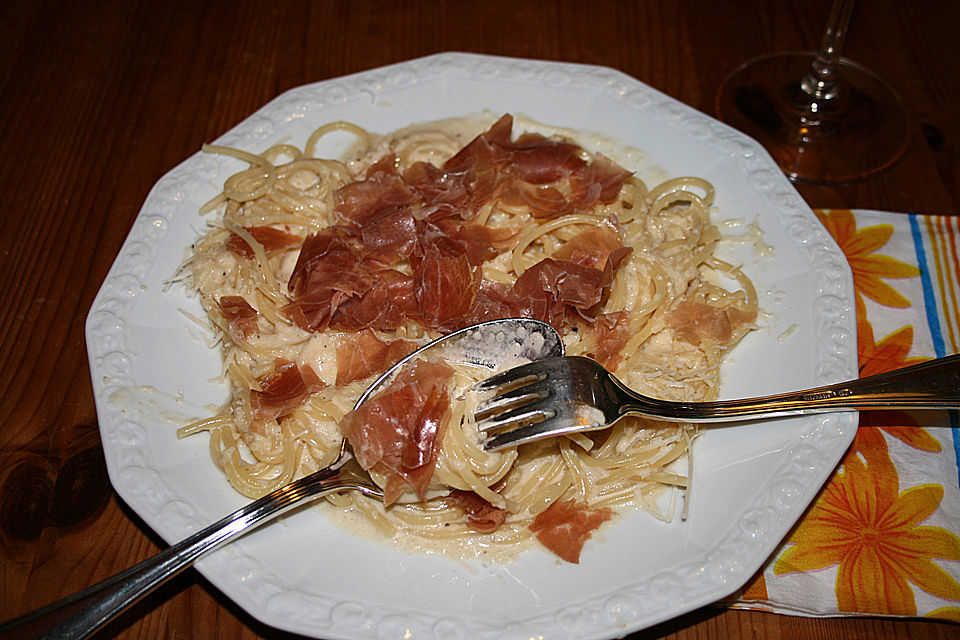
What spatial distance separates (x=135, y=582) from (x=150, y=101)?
3337mm

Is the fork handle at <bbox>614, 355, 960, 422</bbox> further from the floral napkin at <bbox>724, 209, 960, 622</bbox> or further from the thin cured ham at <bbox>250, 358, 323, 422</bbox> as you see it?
the thin cured ham at <bbox>250, 358, 323, 422</bbox>

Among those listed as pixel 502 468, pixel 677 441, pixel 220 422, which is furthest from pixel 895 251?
pixel 220 422

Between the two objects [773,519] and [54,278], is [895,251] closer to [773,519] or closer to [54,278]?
[773,519]

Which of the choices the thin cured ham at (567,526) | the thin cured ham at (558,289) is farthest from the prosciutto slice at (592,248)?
the thin cured ham at (567,526)

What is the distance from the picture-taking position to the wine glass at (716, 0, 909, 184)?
13.3 ft

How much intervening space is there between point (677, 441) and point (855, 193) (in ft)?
6.93

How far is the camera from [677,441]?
2.79 meters

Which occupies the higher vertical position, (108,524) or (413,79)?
(413,79)

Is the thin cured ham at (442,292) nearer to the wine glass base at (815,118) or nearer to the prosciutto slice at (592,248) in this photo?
the prosciutto slice at (592,248)

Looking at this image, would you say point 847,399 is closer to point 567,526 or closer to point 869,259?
point 567,526

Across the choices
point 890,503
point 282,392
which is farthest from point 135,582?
point 890,503

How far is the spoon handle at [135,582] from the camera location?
2.00 meters

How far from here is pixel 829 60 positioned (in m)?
4.10

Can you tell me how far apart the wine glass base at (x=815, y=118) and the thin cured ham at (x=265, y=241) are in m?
2.74
